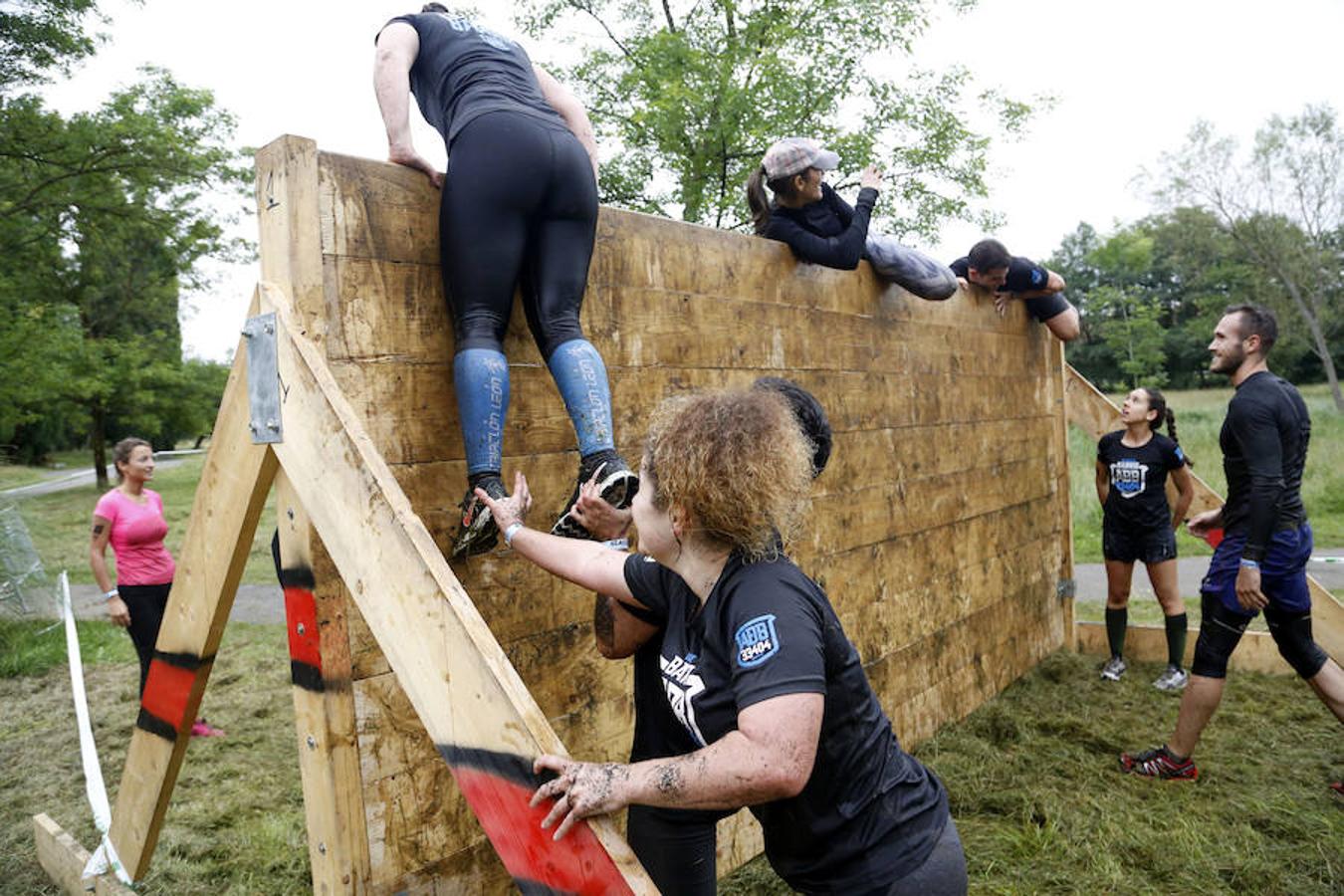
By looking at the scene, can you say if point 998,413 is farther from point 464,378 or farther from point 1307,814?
point 464,378

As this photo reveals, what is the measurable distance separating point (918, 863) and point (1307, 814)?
323 cm

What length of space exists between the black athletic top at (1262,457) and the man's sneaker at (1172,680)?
1925mm

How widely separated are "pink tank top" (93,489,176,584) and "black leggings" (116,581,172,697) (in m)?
0.05

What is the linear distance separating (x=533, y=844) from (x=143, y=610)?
198 inches

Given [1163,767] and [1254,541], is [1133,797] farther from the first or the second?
[1254,541]

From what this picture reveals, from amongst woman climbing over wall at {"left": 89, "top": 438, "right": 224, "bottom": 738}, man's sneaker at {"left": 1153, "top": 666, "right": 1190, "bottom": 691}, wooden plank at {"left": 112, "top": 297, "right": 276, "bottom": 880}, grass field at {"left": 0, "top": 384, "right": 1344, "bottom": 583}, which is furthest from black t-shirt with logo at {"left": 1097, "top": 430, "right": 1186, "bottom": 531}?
woman climbing over wall at {"left": 89, "top": 438, "right": 224, "bottom": 738}

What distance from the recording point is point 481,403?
2.12 metres

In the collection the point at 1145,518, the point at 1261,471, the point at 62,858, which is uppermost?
the point at 1261,471

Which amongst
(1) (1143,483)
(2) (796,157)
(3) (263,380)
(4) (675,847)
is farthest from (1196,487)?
(3) (263,380)

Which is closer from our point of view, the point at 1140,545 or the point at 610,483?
the point at 610,483

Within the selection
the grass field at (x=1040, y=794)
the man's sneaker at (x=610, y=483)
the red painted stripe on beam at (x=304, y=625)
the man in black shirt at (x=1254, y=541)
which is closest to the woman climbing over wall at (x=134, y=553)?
the grass field at (x=1040, y=794)

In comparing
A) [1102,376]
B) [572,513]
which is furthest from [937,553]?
[1102,376]

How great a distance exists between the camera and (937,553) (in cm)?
476

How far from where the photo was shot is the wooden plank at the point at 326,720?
2027 millimetres
